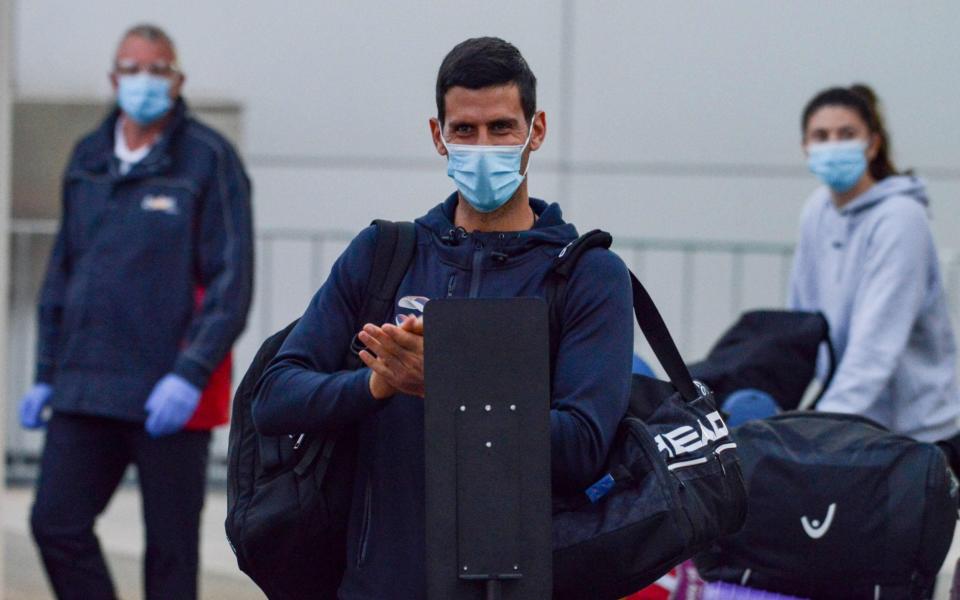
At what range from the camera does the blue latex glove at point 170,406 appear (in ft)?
17.1

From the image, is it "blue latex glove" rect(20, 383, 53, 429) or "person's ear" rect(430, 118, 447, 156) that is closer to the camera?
"person's ear" rect(430, 118, 447, 156)

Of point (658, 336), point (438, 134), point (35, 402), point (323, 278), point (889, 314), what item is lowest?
point (35, 402)

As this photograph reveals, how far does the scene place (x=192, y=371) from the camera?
531 cm

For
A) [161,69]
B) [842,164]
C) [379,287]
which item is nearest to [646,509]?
[379,287]

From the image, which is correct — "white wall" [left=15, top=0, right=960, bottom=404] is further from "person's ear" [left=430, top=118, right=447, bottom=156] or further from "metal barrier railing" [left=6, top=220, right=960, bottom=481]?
"person's ear" [left=430, top=118, right=447, bottom=156]

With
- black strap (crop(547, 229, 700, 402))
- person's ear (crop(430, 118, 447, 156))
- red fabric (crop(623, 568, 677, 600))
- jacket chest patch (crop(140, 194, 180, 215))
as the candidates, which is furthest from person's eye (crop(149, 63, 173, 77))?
black strap (crop(547, 229, 700, 402))

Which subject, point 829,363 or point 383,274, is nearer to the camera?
point 383,274

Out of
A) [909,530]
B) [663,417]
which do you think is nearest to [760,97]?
[909,530]

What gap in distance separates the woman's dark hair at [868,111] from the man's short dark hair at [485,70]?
2.38 m

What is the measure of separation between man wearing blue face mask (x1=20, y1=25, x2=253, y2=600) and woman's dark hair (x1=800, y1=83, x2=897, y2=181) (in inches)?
71.0

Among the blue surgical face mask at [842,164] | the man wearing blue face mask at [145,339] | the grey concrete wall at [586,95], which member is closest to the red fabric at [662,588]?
the blue surgical face mask at [842,164]

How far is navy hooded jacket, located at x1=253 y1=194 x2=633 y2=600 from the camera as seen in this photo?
2.80 m

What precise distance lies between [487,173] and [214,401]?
2683mm

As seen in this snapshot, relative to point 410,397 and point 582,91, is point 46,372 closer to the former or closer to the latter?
point 410,397
